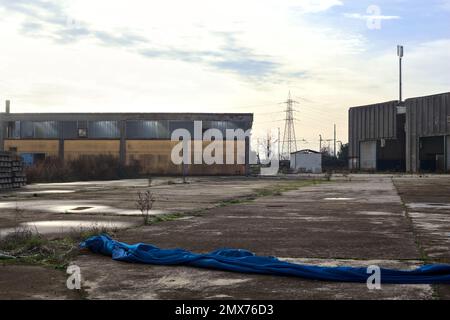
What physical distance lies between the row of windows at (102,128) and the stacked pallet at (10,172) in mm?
29560

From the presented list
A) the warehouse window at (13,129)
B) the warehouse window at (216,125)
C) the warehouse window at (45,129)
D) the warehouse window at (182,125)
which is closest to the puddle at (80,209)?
the warehouse window at (216,125)

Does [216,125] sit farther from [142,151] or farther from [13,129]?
[13,129]

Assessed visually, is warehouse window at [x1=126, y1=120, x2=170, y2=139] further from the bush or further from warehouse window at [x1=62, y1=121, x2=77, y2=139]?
warehouse window at [x1=62, y1=121, x2=77, y2=139]

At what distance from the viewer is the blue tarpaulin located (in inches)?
244

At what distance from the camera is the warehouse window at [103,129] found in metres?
60.6

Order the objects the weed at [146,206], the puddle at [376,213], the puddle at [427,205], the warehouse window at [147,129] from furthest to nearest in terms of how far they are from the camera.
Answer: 1. the warehouse window at [147,129]
2. the puddle at [427,205]
3. the puddle at [376,213]
4. the weed at [146,206]

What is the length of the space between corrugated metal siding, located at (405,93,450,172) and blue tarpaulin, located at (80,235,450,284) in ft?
185

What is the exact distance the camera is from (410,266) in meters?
6.99

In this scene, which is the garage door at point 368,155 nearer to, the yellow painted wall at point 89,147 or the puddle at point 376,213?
the yellow painted wall at point 89,147

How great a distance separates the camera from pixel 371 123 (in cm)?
7100

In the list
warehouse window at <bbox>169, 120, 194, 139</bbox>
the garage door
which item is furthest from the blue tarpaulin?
the garage door

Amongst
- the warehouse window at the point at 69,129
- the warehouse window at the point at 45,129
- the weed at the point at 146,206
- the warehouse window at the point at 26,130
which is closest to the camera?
the weed at the point at 146,206

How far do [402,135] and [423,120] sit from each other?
232 inches

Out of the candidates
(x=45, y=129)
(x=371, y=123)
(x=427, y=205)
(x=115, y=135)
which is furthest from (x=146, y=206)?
(x=371, y=123)
